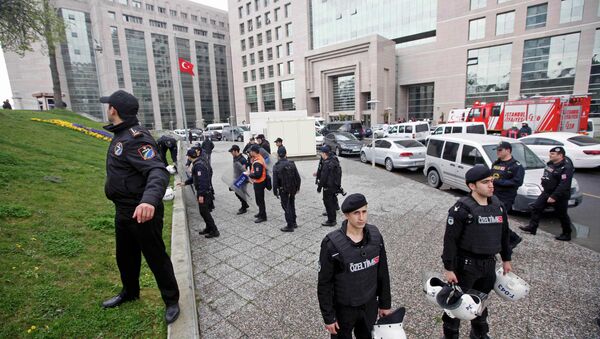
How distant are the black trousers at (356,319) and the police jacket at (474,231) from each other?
1019mm

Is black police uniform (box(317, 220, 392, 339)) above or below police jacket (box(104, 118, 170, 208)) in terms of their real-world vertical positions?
below

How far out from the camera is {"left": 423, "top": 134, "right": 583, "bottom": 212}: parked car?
6.53 metres

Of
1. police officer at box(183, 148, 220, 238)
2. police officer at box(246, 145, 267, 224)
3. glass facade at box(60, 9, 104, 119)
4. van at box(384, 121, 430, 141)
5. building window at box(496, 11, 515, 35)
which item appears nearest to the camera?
police officer at box(183, 148, 220, 238)

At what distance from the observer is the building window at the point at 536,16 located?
3192cm

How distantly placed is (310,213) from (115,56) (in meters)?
68.7

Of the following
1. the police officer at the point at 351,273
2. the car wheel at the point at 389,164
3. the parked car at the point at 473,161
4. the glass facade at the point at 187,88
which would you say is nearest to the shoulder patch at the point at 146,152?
the police officer at the point at 351,273

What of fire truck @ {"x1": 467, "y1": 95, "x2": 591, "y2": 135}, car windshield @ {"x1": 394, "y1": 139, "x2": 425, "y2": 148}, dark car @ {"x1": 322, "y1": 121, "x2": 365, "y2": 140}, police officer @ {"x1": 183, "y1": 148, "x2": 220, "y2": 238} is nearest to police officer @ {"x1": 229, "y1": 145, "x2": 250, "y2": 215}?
police officer @ {"x1": 183, "y1": 148, "x2": 220, "y2": 238}

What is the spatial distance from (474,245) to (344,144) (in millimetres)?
15520

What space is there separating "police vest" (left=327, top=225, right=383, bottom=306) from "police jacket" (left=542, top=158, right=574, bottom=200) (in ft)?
15.8

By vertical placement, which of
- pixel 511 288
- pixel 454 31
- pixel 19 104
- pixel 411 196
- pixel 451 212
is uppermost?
pixel 454 31

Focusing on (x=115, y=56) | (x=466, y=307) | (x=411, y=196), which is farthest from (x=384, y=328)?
(x=115, y=56)

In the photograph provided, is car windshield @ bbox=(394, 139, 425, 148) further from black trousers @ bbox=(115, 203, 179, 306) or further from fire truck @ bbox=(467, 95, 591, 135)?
black trousers @ bbox=(115, 203, 179, 306)

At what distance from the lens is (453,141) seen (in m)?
8.80

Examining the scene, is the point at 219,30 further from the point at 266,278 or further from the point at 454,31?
the point at 266,278
